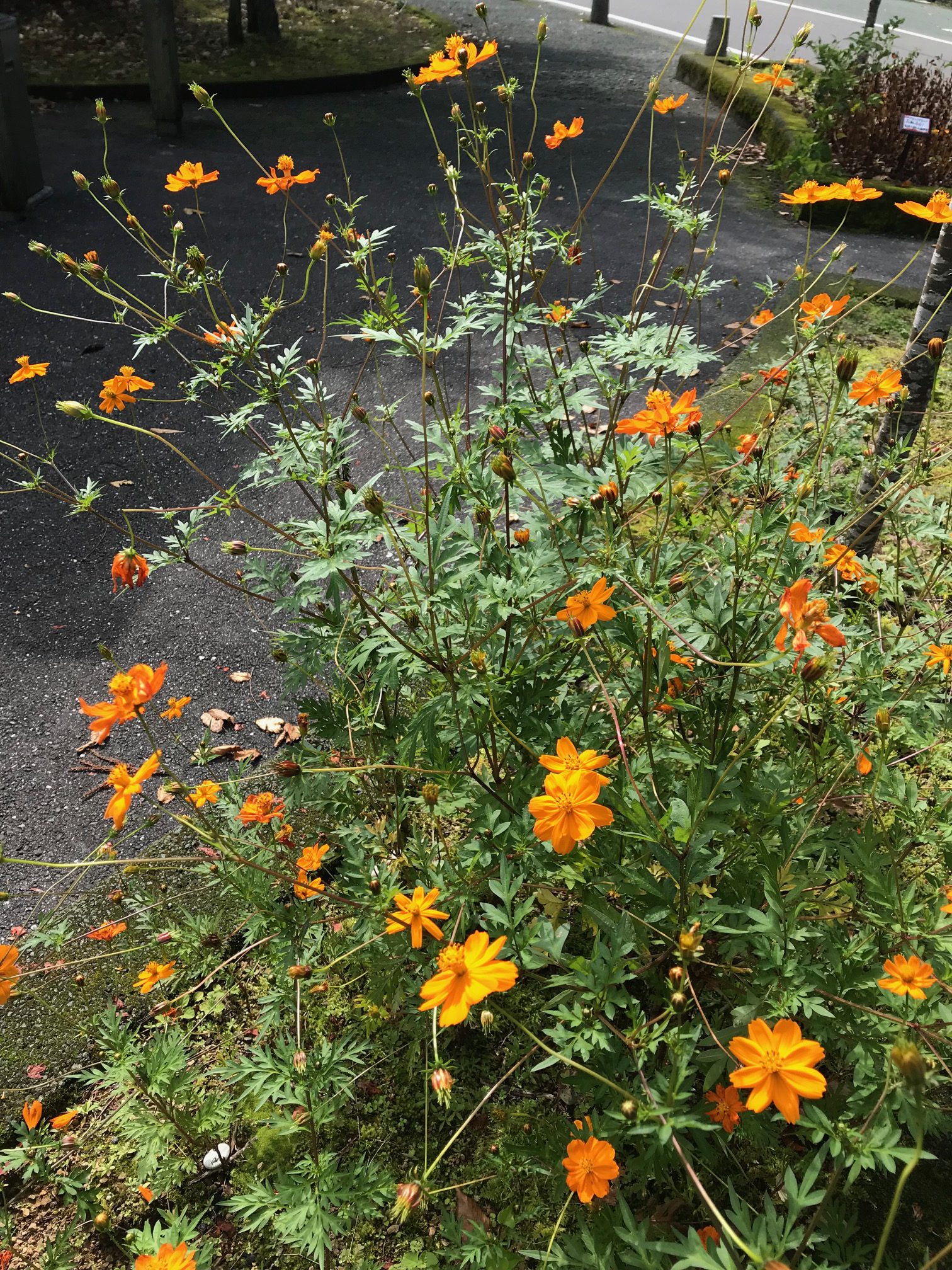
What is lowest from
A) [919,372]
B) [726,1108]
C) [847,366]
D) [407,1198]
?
[726,1108]

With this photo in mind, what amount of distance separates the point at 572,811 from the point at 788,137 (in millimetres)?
7107

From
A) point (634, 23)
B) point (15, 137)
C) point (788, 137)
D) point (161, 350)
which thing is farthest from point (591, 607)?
point (634, 23)

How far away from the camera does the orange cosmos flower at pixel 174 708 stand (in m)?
2.16

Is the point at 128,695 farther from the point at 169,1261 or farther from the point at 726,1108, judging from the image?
the point at 726,1108

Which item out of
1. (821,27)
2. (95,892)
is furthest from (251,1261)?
(821,27)

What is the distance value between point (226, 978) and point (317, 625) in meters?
0.83

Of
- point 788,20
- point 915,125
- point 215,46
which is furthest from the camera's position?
point 788,20

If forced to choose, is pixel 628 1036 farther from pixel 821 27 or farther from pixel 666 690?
pixel 821 27

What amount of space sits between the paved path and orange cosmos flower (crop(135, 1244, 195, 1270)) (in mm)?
11399

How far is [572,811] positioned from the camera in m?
1.17

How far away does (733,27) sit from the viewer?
33.2ft

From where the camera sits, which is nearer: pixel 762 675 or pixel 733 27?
pixel 762 675

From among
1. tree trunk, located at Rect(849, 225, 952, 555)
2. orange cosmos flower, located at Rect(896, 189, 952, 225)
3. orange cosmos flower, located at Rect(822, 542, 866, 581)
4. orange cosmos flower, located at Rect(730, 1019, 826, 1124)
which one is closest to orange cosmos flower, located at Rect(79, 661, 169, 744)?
orange cosmos flower, located at Rect(730, 1019, 826, 1124)

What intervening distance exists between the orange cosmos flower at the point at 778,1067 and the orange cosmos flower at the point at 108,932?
130 centimetres
